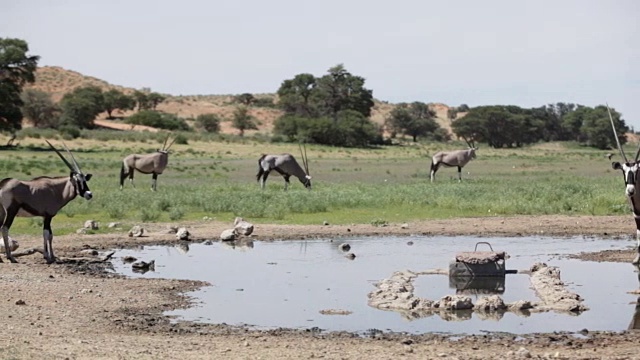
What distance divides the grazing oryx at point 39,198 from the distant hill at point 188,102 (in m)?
83.0

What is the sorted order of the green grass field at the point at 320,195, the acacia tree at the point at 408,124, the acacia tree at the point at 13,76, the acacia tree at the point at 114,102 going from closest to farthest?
the green grass field at the point at 320,195
the acacia tree at the point at 13,76
the acacia tree at the point at 114,102
the acacia tree at the point at 408,124

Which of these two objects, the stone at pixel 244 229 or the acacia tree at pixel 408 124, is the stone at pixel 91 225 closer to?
the stone at pixel 244 229

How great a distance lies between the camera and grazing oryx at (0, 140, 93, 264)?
17562 mm

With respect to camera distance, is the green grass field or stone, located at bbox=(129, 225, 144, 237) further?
the green grass field

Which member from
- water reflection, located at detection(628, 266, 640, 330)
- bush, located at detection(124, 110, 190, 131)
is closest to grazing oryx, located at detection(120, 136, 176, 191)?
water reflection, located at detection(628, 266, 640, 330)

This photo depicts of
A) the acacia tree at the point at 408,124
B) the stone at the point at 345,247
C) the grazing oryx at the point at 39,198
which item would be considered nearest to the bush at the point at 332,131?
the acacia tree at the point at 408,124

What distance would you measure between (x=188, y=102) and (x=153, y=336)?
11729 cm

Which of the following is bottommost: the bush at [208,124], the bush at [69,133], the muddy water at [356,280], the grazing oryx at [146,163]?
the muddy water at [356,280]

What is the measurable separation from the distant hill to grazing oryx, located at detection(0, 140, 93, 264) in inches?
3269

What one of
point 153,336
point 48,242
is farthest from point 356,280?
point 48,242

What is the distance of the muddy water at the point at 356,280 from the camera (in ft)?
41.7

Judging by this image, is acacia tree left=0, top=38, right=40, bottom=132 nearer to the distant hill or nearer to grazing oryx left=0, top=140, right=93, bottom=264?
the distant hill

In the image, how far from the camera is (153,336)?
1162 centimetres

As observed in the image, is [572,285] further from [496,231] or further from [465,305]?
[496,231]
